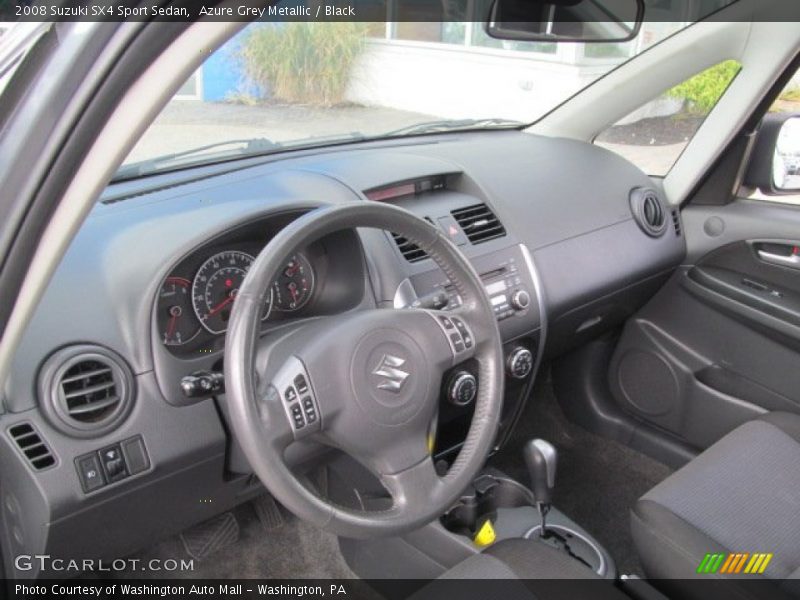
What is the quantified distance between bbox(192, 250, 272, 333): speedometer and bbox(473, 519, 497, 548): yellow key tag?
879 millimetres

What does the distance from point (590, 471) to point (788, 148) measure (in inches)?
51.8

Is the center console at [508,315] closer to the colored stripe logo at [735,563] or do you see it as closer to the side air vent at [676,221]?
the colored stripe logo at [735,563]

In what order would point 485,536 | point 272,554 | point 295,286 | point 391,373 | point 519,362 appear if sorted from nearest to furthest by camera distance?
point 391,373
point 295,286
point 485,536
point 519,362
point 272,554

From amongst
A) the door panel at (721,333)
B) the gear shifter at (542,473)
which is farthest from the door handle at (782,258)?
the gear shifter at (542,473)

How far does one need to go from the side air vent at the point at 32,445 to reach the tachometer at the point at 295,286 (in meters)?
0.57

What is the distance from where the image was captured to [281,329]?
159cm

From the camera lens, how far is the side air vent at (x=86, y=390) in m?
1.43

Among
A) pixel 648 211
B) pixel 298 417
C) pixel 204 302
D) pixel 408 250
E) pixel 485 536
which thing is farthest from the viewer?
pixel 648 211

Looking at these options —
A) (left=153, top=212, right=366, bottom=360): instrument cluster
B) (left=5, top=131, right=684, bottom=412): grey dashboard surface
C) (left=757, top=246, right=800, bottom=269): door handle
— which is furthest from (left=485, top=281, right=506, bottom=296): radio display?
(left=757, top=246, right=800, bottom=269): door handle

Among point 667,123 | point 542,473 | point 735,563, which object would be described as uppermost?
point 667,123

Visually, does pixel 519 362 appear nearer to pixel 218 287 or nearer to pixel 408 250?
pixel 408 250

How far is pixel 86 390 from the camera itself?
1.48m

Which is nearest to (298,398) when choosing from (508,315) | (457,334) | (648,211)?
(457,334)

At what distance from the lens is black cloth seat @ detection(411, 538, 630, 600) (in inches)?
59.8
